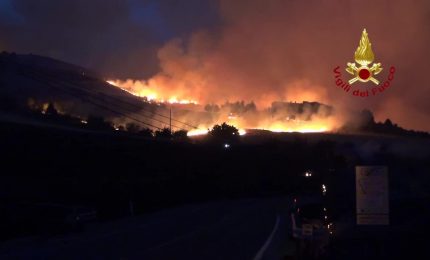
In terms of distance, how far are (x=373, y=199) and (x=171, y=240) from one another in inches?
662

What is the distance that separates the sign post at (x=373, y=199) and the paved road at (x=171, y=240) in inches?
325

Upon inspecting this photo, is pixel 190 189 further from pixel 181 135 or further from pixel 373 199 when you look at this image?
pixel 373 199

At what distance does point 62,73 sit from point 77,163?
74.9 metres

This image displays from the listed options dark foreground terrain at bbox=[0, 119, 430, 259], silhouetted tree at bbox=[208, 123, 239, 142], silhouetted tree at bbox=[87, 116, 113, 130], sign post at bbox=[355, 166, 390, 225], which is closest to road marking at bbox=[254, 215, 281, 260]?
dark foreground terrain at bbox=[0, 119, 430, 259]

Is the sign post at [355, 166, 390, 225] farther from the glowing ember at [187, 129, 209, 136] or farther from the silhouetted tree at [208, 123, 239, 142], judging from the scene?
the glowing ember at [187, 129, 209, 136]

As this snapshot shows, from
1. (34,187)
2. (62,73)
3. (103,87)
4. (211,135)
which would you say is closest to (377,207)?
(34,187)

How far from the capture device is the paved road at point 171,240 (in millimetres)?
23094

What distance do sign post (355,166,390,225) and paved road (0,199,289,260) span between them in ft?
Result: 27.1

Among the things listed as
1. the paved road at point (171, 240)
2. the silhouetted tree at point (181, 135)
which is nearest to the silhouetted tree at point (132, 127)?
the silhouetted tree at point (181, 135)

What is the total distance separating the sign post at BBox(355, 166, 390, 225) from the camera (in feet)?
41.5

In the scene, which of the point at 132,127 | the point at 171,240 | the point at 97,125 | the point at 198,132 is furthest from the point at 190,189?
the point at 171,240

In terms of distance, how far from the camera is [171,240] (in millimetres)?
28781

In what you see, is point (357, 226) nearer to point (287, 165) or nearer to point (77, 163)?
point (77, 163)

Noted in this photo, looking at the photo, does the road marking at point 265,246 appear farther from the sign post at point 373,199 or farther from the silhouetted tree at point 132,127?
the silhouetted tree at point 132,127
